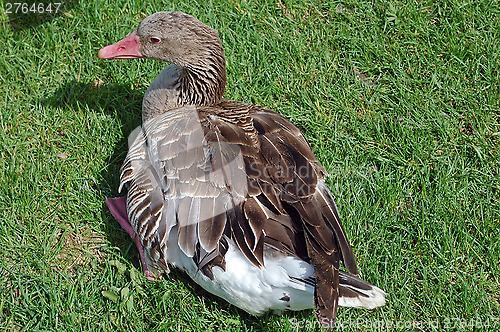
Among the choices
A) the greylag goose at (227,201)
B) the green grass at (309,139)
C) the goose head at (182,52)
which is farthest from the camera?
the goose head at (182,52)

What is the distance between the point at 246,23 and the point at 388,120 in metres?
1.63

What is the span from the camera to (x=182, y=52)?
11.7 ft

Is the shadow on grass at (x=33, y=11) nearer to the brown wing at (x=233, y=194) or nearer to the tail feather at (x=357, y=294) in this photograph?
the brown wing at (x=233, y=194)

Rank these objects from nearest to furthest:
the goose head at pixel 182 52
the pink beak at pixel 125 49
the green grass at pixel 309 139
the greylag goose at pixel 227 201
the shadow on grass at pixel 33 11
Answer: the greylag goose at pixel 227 201 → the green grass at pixel 309 139 → the goose head at pixel 182 52 → the pink beak at pixel 125 49 → the shadow on grass at pixel 33 11

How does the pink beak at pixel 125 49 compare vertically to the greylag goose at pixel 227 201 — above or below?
above

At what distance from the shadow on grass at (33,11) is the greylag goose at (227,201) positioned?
1.51 m

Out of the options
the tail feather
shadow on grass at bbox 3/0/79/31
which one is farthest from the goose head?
the tail feather

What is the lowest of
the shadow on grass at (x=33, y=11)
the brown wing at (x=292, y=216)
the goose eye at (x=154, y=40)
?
the brown wing at (x=292, y=216)

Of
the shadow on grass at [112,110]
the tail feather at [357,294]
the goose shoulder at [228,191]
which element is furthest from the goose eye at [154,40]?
the tail feather at [357,294]

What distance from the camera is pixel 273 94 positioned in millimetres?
4461

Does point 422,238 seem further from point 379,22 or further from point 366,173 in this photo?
point 379,22

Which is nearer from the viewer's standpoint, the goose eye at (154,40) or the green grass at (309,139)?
the green grass at (309,139)

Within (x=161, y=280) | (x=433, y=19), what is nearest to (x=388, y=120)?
(x=433, y=19)

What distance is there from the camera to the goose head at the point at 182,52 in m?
3.50
